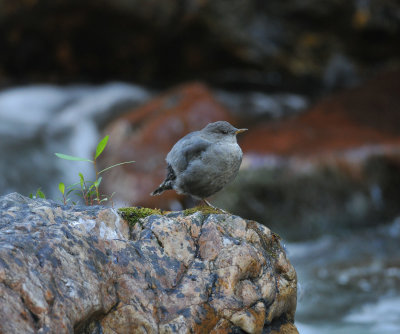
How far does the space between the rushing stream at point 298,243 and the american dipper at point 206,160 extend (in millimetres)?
901

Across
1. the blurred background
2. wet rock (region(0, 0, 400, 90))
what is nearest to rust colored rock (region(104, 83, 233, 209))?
the blurred background

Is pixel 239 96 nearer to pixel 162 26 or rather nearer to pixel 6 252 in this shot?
pixel 162 26

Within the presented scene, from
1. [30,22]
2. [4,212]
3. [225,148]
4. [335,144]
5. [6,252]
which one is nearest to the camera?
[6,252]

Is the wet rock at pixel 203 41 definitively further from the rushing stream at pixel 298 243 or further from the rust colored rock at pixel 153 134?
the rust colored rock at pixel 153 134

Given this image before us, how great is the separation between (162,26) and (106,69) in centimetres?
180

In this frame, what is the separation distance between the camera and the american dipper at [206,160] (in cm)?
351

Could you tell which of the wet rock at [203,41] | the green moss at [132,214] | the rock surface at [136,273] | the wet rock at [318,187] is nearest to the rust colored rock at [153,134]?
the wet rock at [318,187]

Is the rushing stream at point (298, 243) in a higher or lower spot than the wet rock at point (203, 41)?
lower

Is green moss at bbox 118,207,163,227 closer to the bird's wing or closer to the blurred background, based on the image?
the bird's wing

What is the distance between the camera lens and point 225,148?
3.54m

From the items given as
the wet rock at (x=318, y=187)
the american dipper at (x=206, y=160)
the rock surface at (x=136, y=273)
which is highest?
the wet rock at (x=318, y=187)

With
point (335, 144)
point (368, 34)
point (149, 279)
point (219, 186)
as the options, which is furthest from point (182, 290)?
point (368, 34)

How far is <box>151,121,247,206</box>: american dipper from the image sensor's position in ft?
11.5

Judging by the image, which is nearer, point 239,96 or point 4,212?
point 4,212
